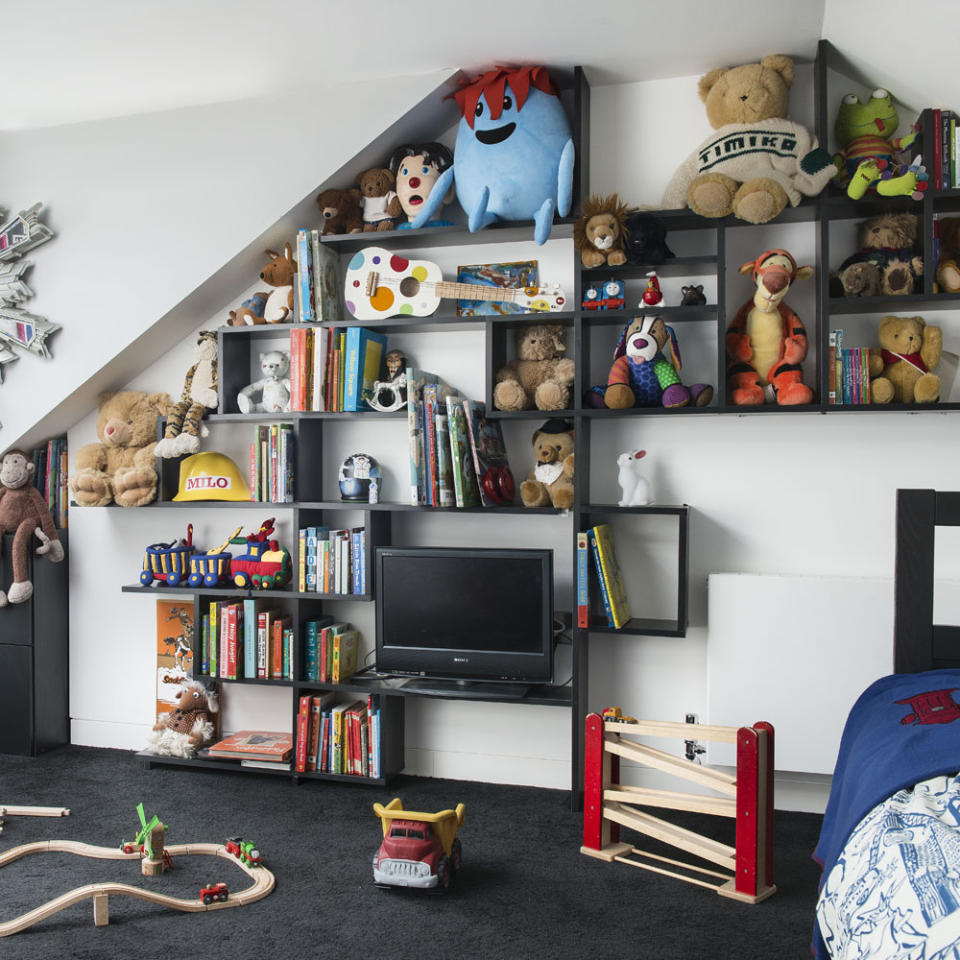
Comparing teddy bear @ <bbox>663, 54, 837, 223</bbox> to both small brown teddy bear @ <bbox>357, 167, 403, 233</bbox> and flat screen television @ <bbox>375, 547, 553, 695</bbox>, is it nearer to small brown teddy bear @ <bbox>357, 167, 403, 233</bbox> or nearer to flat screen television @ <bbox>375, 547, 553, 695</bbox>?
small brown teddy bear @ <bbox>357, 167, 403, 233</bbox>

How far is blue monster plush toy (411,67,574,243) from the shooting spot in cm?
276

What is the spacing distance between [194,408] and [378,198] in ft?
3.21

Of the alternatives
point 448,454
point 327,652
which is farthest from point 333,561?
point 448,454

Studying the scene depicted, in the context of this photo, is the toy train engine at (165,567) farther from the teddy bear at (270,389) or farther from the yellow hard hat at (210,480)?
the teddy bear at (270,389)

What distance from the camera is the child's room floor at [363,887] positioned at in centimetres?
201

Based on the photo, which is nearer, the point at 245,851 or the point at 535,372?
Result: the point at 245,851

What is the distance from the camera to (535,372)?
292 centimetres

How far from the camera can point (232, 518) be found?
3.33 metres

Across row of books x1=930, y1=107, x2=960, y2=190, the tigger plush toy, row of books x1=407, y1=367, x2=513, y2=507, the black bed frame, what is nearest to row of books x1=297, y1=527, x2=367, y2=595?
row of books x1=407, y1=367, x2=513, y2=507

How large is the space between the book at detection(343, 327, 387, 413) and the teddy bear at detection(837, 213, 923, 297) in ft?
4.86

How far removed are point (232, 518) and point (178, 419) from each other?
0.41m

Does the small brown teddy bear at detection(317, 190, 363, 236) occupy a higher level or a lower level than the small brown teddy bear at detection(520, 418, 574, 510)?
higher

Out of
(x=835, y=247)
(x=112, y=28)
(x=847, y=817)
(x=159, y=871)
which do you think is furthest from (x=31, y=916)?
(x=835, y=247)

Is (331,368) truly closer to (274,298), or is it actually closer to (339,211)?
(274,298)
